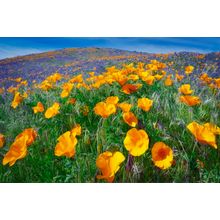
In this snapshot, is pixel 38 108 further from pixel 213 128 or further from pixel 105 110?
pixel 213 128

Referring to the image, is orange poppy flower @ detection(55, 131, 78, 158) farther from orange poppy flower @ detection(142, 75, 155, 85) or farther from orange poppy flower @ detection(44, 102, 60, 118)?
orange poppy flower @ detection(142, 75, 155, 85)

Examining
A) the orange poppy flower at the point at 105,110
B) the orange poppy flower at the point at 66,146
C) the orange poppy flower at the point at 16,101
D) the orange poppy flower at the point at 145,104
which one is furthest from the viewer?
the orange poppy flower at the point at 16,101

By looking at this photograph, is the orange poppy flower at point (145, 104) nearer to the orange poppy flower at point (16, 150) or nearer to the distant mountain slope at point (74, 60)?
the distant mountain slope at point (74, 60)

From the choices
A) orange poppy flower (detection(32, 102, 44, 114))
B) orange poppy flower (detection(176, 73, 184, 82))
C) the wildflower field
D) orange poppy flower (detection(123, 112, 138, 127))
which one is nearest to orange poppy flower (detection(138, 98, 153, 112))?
the wildflower field

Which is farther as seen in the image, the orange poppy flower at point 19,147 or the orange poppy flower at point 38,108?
the orange poppy flower at point 38,108

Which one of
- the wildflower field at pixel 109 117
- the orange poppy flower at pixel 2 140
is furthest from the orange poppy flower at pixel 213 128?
the orange poppy flower at pixel 2 140
